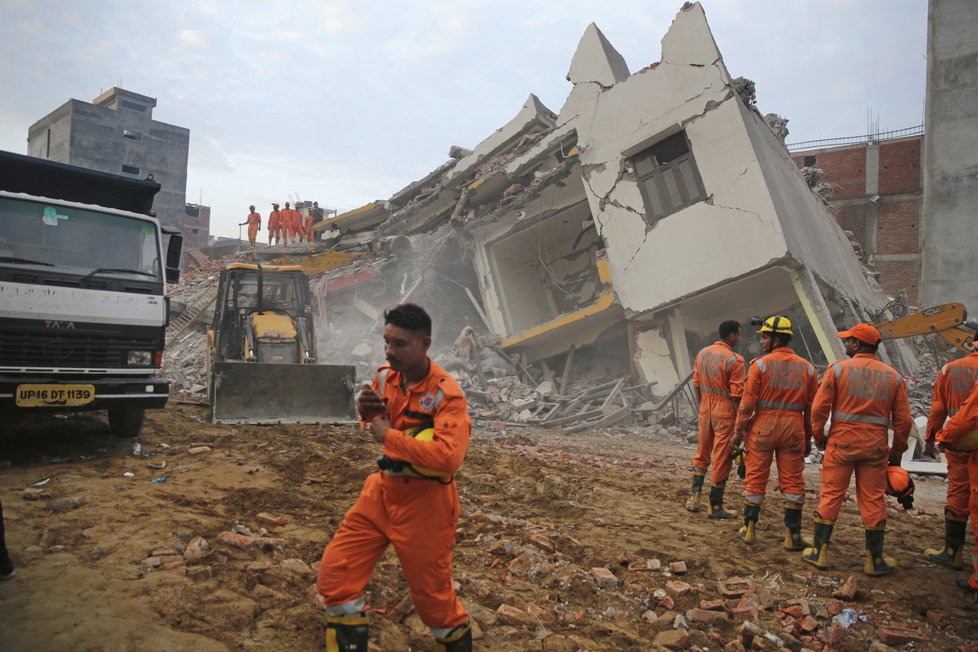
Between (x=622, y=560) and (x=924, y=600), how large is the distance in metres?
1.86

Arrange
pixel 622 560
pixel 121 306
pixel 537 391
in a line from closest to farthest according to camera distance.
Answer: pixel 622 560
pixel 121 306
pixel 537 391

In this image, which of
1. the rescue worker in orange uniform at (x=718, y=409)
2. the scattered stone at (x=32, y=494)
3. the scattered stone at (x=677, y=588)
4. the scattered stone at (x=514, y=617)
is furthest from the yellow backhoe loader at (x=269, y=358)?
the scattered stone at (x=677, y=588)

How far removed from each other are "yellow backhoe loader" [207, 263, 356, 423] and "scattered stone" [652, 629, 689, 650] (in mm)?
6288

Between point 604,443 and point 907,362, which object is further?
point 907,362

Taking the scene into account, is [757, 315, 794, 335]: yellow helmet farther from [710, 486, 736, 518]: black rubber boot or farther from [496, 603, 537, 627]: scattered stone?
[496, 603, 537, 627]: scattered stone

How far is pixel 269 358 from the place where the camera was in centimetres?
918

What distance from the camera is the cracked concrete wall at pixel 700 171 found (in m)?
10.7

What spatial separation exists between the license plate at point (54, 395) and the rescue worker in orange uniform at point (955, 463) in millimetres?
7087

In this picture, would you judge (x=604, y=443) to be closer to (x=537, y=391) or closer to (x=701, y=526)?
(x=537, y=391)

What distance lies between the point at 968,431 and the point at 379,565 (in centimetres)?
392

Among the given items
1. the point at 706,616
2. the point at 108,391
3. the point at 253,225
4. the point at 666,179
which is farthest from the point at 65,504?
the point at 253,225

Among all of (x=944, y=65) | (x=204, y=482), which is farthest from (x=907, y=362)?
(x=204, y=482)

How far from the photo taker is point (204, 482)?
5340mm

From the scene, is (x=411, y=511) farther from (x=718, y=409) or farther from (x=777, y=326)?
(x=718, y=409)
